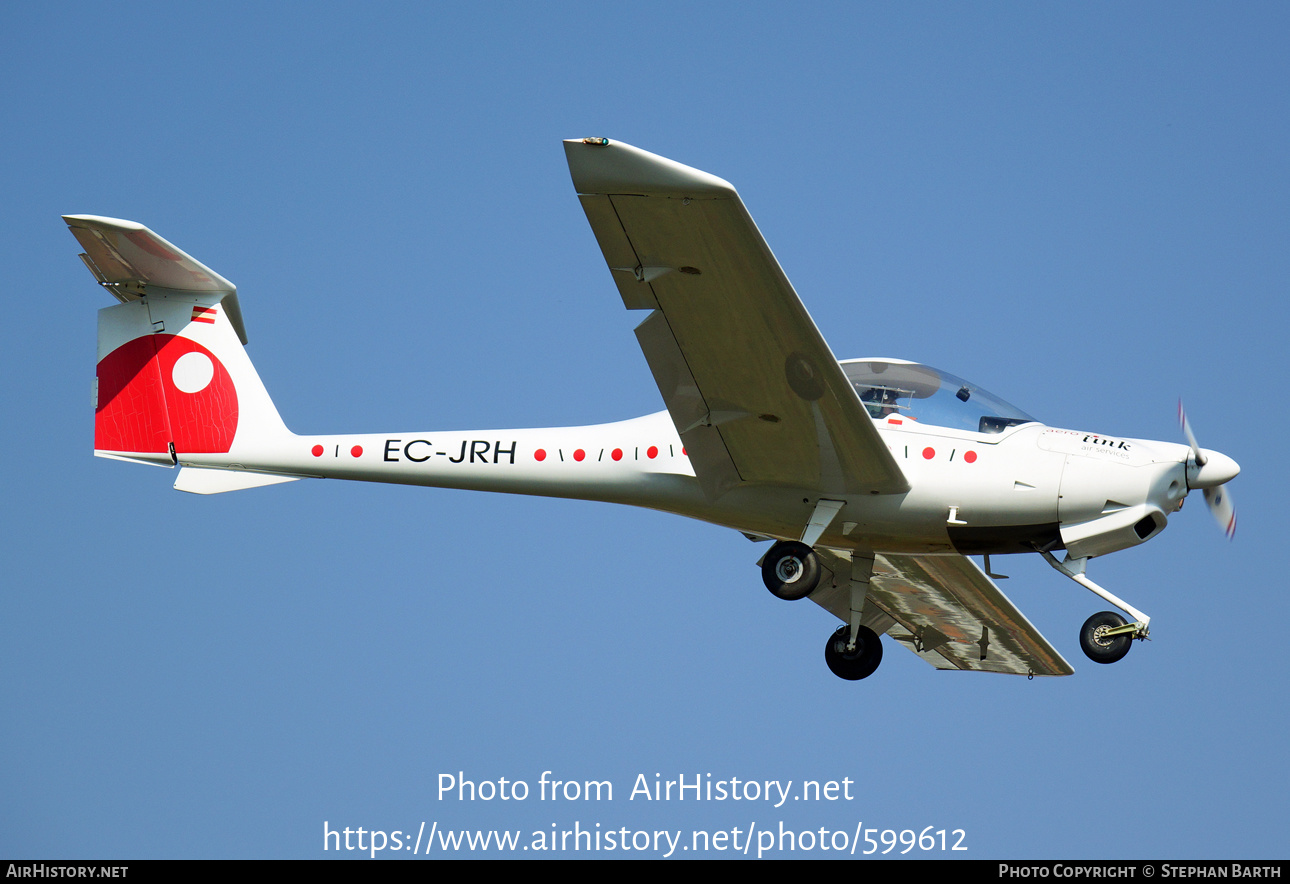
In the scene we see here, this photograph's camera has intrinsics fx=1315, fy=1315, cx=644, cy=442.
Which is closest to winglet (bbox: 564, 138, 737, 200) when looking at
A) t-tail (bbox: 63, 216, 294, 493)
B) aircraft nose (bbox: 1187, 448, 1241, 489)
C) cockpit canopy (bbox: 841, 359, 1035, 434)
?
cockpit canopy (bbox: 841, 359, 1035, 434)

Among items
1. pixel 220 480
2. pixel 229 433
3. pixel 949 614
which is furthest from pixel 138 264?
pixel 949 614

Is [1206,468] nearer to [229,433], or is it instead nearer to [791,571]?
[791,571]

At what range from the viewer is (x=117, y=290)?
14875mm

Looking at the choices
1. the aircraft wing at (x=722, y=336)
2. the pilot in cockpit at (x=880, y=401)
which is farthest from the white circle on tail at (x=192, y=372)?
the pilot in cockpit at (x=880, y=401)

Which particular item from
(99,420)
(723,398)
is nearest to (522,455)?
(723,398)

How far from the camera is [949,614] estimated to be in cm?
1644

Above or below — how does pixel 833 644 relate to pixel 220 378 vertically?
below

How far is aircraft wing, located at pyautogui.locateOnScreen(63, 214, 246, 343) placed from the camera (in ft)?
45.1

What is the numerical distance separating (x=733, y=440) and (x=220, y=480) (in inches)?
236

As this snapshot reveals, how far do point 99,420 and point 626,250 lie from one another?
744cm

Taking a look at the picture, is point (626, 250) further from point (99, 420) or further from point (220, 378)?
point (99, 420)

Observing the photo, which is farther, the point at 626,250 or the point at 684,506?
the point at 684,506

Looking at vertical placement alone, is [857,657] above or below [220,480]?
below
